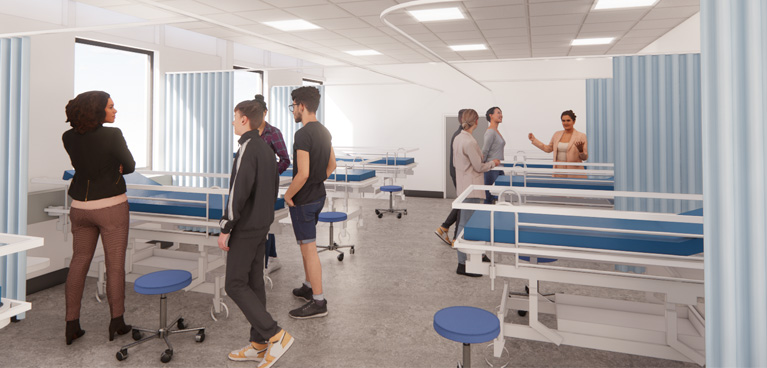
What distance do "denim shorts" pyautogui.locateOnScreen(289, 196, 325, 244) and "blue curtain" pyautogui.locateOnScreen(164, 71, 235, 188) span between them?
2852 mm

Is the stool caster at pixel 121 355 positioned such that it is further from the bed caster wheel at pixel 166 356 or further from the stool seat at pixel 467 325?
the stool seat at pixel 467 325

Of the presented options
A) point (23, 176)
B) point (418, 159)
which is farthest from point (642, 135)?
point (418, 159)

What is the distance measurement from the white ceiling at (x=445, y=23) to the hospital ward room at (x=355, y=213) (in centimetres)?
6

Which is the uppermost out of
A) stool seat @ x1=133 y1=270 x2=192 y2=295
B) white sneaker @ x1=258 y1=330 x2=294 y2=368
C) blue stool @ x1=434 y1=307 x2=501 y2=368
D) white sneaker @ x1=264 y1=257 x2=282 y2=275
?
stool seat @ x1=133 y1=270 x2=192 y2=295

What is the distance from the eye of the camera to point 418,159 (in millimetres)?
10273

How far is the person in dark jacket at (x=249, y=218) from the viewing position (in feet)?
8.25

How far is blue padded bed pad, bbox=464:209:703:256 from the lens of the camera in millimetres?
2374

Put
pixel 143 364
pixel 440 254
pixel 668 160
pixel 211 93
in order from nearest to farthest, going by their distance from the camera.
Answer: pixel 143 364, pixel 668 160, pixel 440 254, pixel 211 93

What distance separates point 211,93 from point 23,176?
320 cm

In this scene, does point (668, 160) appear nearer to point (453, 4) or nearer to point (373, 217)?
point (453, 4)

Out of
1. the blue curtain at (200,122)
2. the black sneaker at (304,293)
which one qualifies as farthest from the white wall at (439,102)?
the black sneaker at (304,293)

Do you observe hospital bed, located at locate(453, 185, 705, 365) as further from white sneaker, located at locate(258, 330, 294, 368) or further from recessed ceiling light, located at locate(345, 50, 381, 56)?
recessed ceiling light, located at locate(345, 50, 381, 56)

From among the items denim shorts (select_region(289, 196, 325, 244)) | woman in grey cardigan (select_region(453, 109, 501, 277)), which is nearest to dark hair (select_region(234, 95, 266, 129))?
denim shorts (select_region(289, 196, 325, 244))

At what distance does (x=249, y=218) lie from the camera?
257 centimetres
